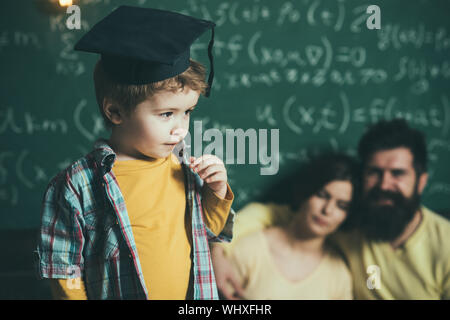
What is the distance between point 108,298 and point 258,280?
1.96 ft

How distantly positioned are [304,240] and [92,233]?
79 cm

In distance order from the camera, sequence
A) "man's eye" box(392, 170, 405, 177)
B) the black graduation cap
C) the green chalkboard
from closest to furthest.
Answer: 1. the black graduation cap
2. the green chalkboard
3. "man's eye" box(392, 170, 405, 177)

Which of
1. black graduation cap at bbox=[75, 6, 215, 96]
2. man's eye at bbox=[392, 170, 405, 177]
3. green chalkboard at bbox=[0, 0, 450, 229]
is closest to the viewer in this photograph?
black graduation cap at bbox=[75, 6, 215, 96]

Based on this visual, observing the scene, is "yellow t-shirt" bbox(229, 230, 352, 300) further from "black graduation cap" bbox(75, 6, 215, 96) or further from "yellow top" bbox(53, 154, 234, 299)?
"black graduation cap" bbox(75, 6, 215, 96)

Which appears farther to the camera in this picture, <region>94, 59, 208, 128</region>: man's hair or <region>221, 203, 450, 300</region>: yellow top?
<region>221, 203, 450, 300</region>: yellow top

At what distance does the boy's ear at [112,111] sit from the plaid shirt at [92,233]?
7 cm

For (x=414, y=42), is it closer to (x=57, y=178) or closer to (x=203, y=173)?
(x=203, y=173)

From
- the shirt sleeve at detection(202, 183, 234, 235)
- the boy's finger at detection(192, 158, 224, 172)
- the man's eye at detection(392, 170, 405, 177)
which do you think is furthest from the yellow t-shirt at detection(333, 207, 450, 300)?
the boy's finger at detection(192, 158, 224, 172)

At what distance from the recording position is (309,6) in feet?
4.82

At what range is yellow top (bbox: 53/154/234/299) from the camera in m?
1.07

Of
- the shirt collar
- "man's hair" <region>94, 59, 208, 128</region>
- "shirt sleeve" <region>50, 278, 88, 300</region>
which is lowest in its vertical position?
"shirt sleeve" <region>50, 278, 88, 300</region>

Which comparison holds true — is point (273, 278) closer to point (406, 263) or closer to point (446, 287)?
point (406, 263)

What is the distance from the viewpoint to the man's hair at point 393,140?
152 cm

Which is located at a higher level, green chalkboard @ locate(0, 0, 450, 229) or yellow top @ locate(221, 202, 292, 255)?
green chalkboard @ locate(0, 0, 450, 229)
